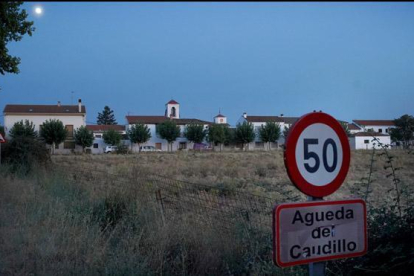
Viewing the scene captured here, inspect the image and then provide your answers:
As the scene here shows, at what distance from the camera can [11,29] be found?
11734 mm

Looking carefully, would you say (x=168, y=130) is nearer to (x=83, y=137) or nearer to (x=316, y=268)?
(x=83, y=137)

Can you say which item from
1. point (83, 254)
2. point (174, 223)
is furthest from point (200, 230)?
point (83, 254)

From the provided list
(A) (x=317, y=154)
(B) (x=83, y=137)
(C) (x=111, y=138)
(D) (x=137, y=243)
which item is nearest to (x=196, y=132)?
(C) (x=111, y=138)

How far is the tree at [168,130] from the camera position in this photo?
77.4m

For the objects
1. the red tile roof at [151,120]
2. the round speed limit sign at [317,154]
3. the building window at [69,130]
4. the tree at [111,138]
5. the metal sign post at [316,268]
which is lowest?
the metal sign post at [316,268]

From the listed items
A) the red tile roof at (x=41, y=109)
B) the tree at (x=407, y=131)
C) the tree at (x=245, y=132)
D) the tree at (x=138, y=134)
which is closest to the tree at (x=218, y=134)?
the tree at (x=245, y=132)

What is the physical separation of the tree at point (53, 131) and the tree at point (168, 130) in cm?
1710

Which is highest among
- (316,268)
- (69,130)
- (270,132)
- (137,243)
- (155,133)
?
(69,130)

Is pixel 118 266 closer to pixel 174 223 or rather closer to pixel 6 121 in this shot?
pixel 174 223

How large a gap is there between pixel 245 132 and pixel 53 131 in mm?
33738

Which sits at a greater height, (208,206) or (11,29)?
(11,29)

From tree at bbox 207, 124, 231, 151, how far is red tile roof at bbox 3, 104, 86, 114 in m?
23.0

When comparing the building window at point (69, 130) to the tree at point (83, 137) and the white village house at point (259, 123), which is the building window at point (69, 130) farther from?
the white village house at point (259, 123)

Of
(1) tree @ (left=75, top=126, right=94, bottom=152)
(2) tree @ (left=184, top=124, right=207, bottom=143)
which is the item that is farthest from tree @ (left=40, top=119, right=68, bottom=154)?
(2) tree @ (left=184, top=124, right=207, bottom=143)
